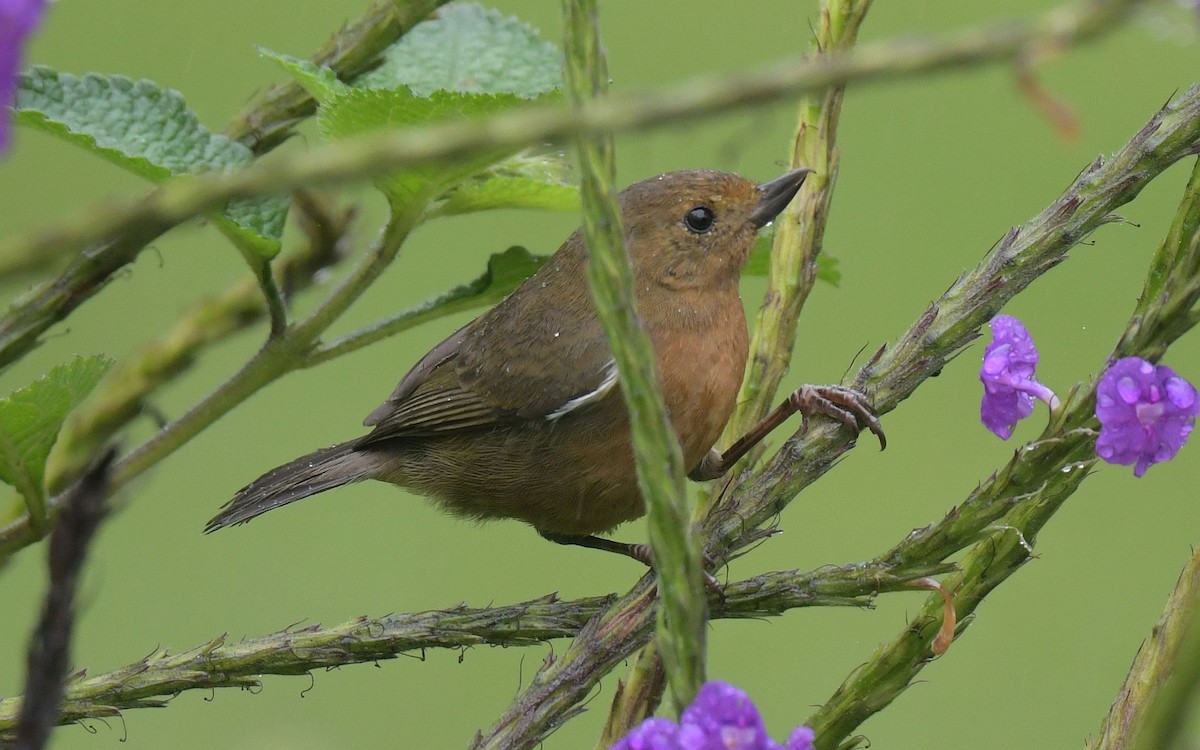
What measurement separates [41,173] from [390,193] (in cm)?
634

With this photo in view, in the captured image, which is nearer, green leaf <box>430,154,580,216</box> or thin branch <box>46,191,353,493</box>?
thin branch <box>46,191,353,493</box>

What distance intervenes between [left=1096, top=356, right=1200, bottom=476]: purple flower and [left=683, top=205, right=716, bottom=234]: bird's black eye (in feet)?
7.39

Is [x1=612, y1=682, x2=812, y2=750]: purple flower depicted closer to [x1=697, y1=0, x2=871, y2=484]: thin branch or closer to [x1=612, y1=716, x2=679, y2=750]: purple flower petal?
[x1=612, y1=716, x2=679, y2=750]: purple flower petal

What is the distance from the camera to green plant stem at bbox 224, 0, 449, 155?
83.6 inches

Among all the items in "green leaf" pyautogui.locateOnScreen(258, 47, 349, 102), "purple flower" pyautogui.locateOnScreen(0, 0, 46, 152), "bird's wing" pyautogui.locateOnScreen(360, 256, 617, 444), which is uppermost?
"bird's wing" pyautogui.locateOnScreen(360, 256, 617, 444)

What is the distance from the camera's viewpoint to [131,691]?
1.70 metres

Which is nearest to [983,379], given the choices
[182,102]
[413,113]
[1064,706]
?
[413,113]

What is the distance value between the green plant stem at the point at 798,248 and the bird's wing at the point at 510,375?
849 millimetres

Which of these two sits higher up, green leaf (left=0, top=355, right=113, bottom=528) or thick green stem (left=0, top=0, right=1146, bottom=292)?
green leaf (left=0, top=355, right=113, bottom=528)

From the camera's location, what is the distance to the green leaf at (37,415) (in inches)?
60.8

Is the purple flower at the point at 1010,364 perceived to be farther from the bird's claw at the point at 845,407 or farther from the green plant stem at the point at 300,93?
the green plant stem at the point at 300,93

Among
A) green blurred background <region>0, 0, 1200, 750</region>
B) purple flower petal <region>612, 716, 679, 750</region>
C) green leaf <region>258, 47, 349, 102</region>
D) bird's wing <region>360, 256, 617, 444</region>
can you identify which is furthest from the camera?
green blurred background <region>0, 0, 1200, 750</region>

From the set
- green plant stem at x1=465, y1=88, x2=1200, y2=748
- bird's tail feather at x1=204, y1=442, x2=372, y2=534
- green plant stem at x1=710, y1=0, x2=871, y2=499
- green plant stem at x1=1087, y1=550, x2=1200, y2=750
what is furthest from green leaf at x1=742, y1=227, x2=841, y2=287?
bird's tail feather at x1=204, y1=442, x2=372, y2=534

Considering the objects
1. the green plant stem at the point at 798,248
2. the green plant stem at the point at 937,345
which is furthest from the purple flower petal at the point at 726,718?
the green plant stem at the point at 798,248
